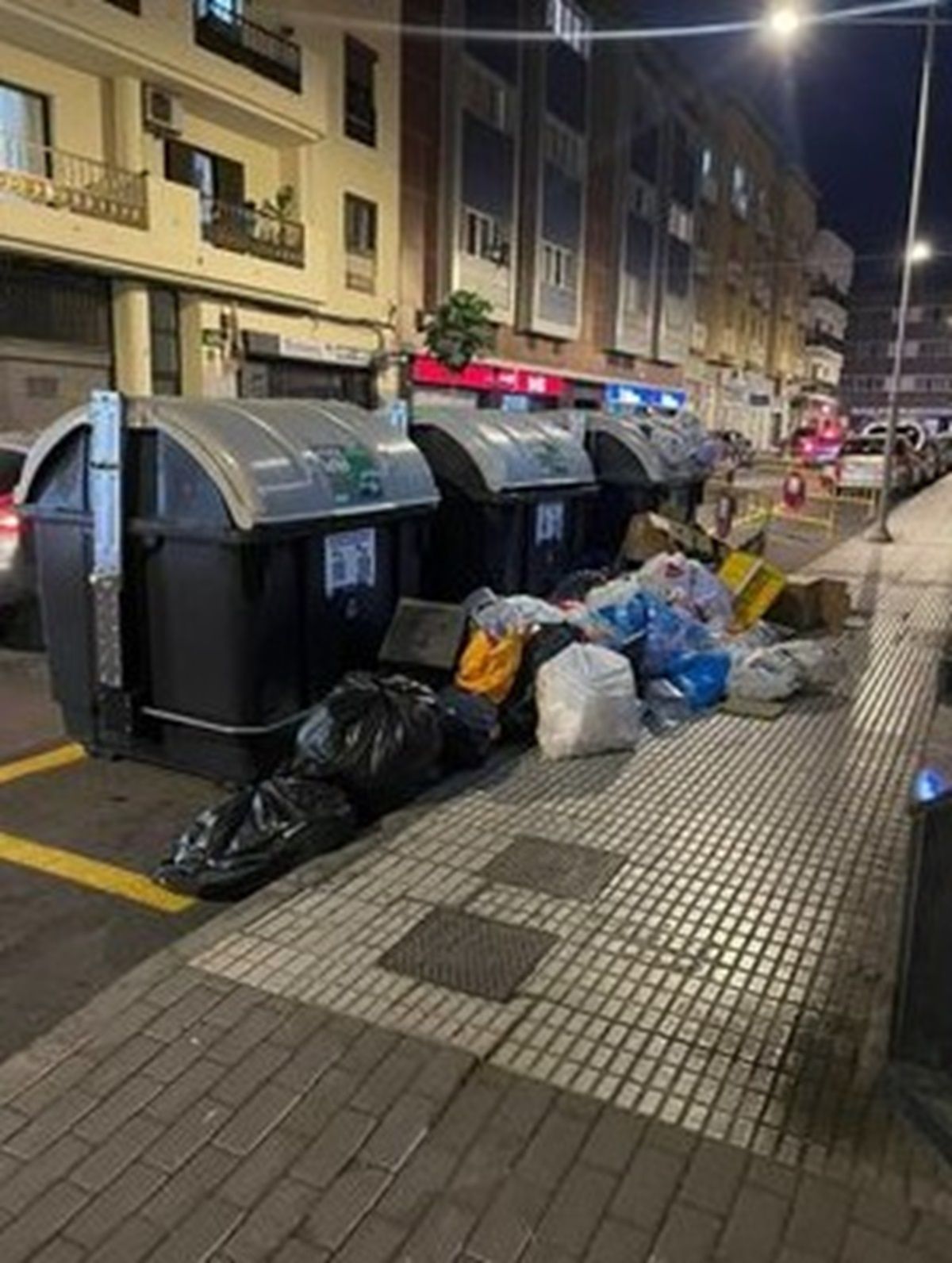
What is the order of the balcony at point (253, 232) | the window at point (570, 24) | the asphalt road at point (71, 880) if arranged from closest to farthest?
the asphalt road at point (71, 880) < the balcony at point (253, 232) < the window at point (570, 24)

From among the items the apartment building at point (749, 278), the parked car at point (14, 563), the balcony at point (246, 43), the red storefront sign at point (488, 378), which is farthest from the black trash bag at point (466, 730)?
the apartment building at point (749, 278)

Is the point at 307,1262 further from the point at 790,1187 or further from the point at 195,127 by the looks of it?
the point at 195,127

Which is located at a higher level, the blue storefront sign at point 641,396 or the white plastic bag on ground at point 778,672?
the blue storefront sign at point 641,396

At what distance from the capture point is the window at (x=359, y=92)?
24109 mm

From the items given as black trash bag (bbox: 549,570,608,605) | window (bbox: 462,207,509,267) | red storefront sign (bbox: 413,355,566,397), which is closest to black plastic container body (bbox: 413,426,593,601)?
black trash bag (bbox: 549,570,608,605)

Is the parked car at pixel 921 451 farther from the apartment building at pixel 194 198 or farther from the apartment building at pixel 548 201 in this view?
the apartment building at pixel 194 198

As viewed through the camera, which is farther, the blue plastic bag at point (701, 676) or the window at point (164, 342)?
the window at point (164, 342)

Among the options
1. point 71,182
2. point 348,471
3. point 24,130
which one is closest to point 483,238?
point 71,182

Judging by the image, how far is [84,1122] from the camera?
2.75 m

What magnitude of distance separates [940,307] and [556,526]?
106 m

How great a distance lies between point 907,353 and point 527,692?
103313 millimetres

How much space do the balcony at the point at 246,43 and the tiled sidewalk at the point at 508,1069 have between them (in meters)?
19.3

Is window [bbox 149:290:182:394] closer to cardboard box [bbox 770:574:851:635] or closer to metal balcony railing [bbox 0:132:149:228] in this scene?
metal balcony railing [bbox 0:132:149:228]

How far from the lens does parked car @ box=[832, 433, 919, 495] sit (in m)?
25.5
